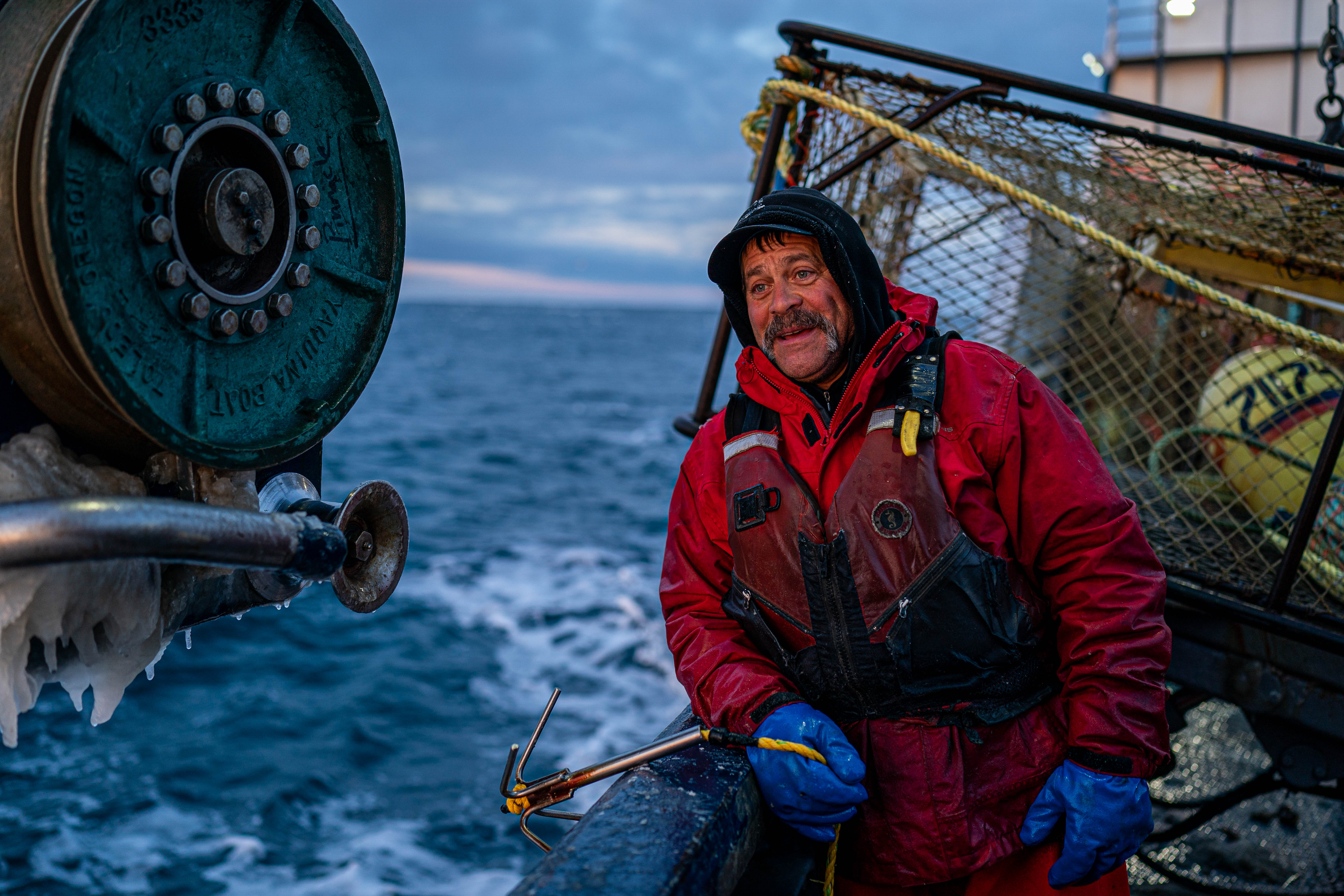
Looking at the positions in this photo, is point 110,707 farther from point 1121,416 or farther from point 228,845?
point 1121,416

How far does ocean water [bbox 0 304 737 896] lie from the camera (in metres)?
5.83

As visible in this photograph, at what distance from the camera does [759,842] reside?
210cm

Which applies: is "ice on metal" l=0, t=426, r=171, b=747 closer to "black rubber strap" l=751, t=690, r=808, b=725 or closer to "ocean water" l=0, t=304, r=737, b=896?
"black rubber strap" l=751, t=690, r=808, b=725

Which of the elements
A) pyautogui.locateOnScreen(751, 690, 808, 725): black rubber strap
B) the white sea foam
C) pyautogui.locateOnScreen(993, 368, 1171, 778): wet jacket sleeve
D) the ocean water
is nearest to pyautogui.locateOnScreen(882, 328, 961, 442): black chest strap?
pyautogui.locateOnScreen(993, 368, 1171, 778): wet jacket sleeve

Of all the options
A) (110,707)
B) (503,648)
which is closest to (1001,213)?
(110,707)

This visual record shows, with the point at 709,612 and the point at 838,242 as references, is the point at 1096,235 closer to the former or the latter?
the point at 838,242

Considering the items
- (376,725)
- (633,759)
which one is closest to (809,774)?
(633,759)

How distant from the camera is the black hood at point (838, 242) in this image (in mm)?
2244

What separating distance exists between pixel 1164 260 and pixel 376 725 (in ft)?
23.3

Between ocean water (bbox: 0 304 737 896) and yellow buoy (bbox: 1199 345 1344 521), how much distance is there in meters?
4.72

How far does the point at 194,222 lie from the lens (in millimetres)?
1538

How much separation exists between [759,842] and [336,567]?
1.22 metres

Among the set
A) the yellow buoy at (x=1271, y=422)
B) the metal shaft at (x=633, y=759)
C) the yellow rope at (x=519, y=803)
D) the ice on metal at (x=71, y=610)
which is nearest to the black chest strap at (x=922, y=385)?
the metal shaft at (x=633, y=759)

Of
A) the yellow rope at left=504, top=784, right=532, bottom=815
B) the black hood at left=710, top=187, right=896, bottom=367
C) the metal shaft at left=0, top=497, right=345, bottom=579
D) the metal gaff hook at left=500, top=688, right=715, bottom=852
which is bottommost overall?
the yellow rope at left=504, top=784, right=532, bottom=815
